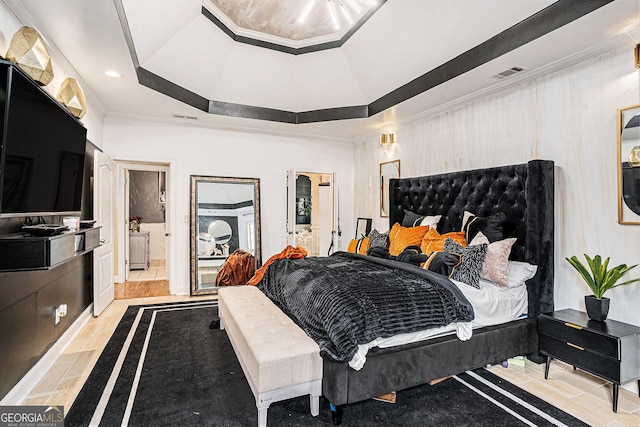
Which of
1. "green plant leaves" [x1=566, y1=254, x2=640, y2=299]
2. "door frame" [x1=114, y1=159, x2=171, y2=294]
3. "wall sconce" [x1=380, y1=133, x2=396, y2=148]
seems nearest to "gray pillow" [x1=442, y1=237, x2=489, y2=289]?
"green plant leaves" [x1=566, y1=254, x2=640, y2=299]

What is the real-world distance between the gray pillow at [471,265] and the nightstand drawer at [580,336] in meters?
0.59

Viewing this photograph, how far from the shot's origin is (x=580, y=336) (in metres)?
2.47

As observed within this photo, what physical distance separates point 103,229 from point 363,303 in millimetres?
3627

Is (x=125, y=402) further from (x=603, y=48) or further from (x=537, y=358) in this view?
(x=603, y=48)

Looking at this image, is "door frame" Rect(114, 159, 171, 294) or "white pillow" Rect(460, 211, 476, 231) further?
"door frame" Rect(114, 159, 171, 294)

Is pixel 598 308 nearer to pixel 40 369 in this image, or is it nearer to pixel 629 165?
pixel 629 165

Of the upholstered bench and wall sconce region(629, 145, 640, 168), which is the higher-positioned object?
wall sconce region(629, 145, 640, 168)

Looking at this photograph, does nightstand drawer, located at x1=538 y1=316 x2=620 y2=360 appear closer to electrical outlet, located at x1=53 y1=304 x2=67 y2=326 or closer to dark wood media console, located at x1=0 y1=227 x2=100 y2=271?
dark wood media console, located at x1=0 y1=227 x2=100 y2=271

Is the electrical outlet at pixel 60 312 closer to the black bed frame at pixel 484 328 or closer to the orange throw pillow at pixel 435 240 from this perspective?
the black bed frame at pixel 484 328

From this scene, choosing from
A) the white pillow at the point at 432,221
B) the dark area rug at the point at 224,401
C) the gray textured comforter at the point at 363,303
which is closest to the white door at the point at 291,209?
the white pillow at the point at 432,221

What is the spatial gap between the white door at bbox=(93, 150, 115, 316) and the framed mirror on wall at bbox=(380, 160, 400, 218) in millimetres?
3845

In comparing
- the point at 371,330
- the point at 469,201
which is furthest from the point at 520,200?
the point at 371,330

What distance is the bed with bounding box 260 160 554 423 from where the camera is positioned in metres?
2.16

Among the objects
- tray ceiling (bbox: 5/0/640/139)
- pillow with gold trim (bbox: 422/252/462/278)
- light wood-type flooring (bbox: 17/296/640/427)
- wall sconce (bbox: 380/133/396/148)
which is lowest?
light wood-type flooring (bbox: 17/296/640/427)
